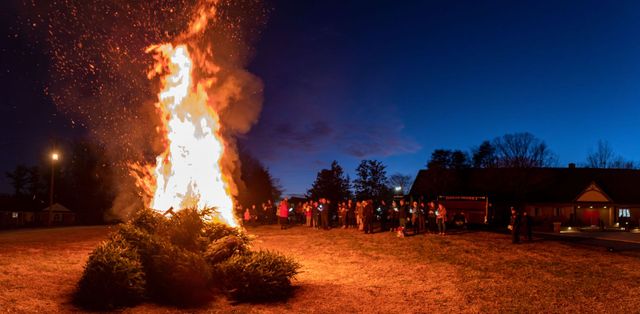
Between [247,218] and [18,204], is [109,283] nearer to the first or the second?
[247,218]

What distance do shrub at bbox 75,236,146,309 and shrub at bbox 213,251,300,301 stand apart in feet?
6.16

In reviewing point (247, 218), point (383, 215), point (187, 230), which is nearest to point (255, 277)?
point (187, 230)

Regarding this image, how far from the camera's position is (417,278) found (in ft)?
40.2

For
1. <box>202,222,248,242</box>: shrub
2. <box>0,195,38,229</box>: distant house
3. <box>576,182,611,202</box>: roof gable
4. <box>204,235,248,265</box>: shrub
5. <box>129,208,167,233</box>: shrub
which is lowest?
<box>0,195,38,229</box>: distant house

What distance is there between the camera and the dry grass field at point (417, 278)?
30.8 ft

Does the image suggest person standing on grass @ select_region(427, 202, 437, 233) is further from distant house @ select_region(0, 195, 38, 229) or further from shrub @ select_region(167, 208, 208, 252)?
distant house @ select_region(0, 195, 38, 229)

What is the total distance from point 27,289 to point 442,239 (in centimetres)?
1525

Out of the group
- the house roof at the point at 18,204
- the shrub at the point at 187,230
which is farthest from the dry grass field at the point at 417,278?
the house roof at the point at 18,204

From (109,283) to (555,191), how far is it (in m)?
43.4

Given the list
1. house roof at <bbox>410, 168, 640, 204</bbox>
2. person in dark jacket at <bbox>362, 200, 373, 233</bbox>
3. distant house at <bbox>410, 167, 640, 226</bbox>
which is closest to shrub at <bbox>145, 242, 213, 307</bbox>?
person in dark jacket at <bbox>362, 200, 373, 233</bbox>

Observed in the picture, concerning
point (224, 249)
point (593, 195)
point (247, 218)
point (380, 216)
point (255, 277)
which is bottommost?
point (255, 277)

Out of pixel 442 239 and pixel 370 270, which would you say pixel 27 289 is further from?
pixel 442 239

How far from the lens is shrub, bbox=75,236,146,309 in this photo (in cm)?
902

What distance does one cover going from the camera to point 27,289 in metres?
9.37
